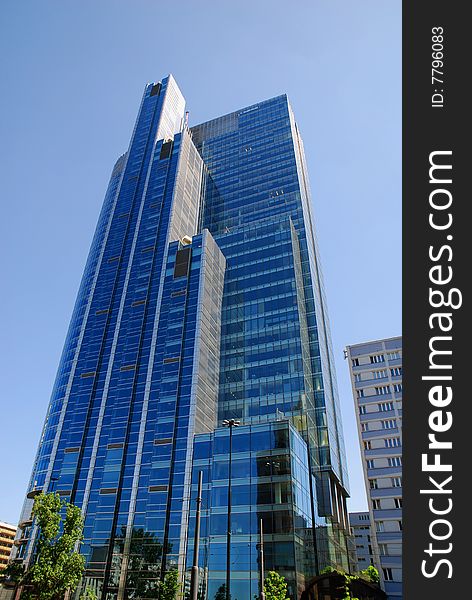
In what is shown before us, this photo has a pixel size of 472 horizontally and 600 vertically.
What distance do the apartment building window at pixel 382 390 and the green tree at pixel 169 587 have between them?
1741 inches

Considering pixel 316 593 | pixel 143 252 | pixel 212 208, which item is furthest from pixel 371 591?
pixel 212 208

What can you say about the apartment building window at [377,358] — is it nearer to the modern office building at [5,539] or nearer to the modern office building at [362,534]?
the modern office building at [362,534]

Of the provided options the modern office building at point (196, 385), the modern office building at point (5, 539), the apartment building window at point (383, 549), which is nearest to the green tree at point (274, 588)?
the modern office building at point (196, 385)

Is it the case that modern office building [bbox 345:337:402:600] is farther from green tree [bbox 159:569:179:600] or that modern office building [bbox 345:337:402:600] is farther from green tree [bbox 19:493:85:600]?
green tree [bbox 19:493:85:600]

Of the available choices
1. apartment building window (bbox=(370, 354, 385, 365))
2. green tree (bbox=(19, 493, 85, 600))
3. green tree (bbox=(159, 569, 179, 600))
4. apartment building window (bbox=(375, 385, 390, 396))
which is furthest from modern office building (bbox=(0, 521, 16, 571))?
apartment building window (bbox=(370, 354, 385, 365))

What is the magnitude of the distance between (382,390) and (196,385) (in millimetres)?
32951

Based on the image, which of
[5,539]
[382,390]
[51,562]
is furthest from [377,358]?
[5,539]

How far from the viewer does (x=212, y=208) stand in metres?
114

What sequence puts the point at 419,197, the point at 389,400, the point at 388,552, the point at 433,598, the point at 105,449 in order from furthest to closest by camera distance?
1. the point at 389,400
2. the point at 105,449
3. the point at 388,552
4. the point at 419,197
5. the point at 433,598

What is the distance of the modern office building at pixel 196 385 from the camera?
175 feet

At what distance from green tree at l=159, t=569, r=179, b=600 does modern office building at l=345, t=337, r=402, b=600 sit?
30.6m

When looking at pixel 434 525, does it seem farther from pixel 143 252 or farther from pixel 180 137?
pixel 180 137

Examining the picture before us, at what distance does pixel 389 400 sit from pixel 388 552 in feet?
74.8

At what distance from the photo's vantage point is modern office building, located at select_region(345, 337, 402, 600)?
208 feet
